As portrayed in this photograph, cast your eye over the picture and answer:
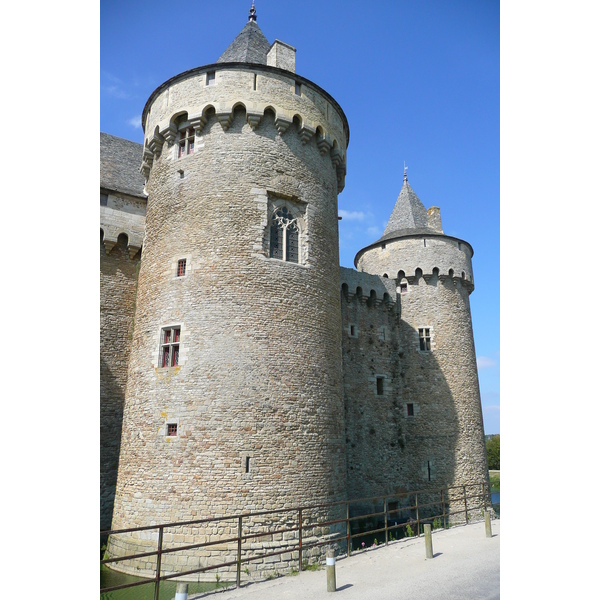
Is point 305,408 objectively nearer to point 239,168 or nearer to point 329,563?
point 329,563

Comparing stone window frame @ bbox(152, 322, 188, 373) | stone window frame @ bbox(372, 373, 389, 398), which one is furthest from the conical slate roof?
stone window frame @ bbox(152, 322, 188, 373)

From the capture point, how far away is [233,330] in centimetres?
1245

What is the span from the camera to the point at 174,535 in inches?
435

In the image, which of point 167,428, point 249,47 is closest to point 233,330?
point 167,428

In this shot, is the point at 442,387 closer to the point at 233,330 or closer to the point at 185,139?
the point at 233,330

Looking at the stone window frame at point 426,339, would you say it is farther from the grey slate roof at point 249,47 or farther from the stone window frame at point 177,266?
the grey slate roof at point 249,47

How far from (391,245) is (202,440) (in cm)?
1612

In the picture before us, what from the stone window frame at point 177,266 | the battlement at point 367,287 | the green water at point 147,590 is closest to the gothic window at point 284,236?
the stone window frame at point 177,266

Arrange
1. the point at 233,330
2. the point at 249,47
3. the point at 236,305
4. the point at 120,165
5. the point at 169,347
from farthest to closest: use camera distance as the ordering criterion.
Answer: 1. the point at 120,165
2. the point at 249,47
3. the point at 169,347
4. the point at 236,305
5. the point at 233,330

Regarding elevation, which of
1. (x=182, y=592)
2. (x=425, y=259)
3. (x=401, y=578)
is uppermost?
(x=425, y=259)

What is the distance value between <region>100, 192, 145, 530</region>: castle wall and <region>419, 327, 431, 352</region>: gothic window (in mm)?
13625

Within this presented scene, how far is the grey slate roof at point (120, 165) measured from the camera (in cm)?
1739

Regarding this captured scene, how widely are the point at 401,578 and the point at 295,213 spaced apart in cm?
1009

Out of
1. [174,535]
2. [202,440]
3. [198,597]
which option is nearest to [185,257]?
[202,440]
